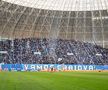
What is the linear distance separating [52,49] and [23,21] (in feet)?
34.0

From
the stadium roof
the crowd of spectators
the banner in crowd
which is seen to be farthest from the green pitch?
the stadium roof

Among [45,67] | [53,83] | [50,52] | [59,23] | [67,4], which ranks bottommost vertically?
[53,83]

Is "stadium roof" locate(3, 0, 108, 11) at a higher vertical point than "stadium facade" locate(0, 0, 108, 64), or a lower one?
higher

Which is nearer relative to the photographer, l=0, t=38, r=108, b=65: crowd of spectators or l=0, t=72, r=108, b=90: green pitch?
l=0, t=72, r=108, b=90: green pitch

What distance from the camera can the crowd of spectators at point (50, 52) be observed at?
69062mm

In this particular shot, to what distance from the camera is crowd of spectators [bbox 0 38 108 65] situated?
69062 millimetres

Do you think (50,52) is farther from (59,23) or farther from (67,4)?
(67,4)

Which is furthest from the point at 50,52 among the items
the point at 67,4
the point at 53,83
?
the point at 53,83

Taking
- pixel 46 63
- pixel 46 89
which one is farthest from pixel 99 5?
pixel 46 89

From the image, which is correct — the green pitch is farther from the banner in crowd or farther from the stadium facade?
the stadium facade

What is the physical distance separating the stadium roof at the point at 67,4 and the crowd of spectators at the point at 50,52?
33.9 feet

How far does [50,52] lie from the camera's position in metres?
74.1

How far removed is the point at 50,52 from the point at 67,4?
12829mm

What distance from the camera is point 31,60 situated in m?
68.5
